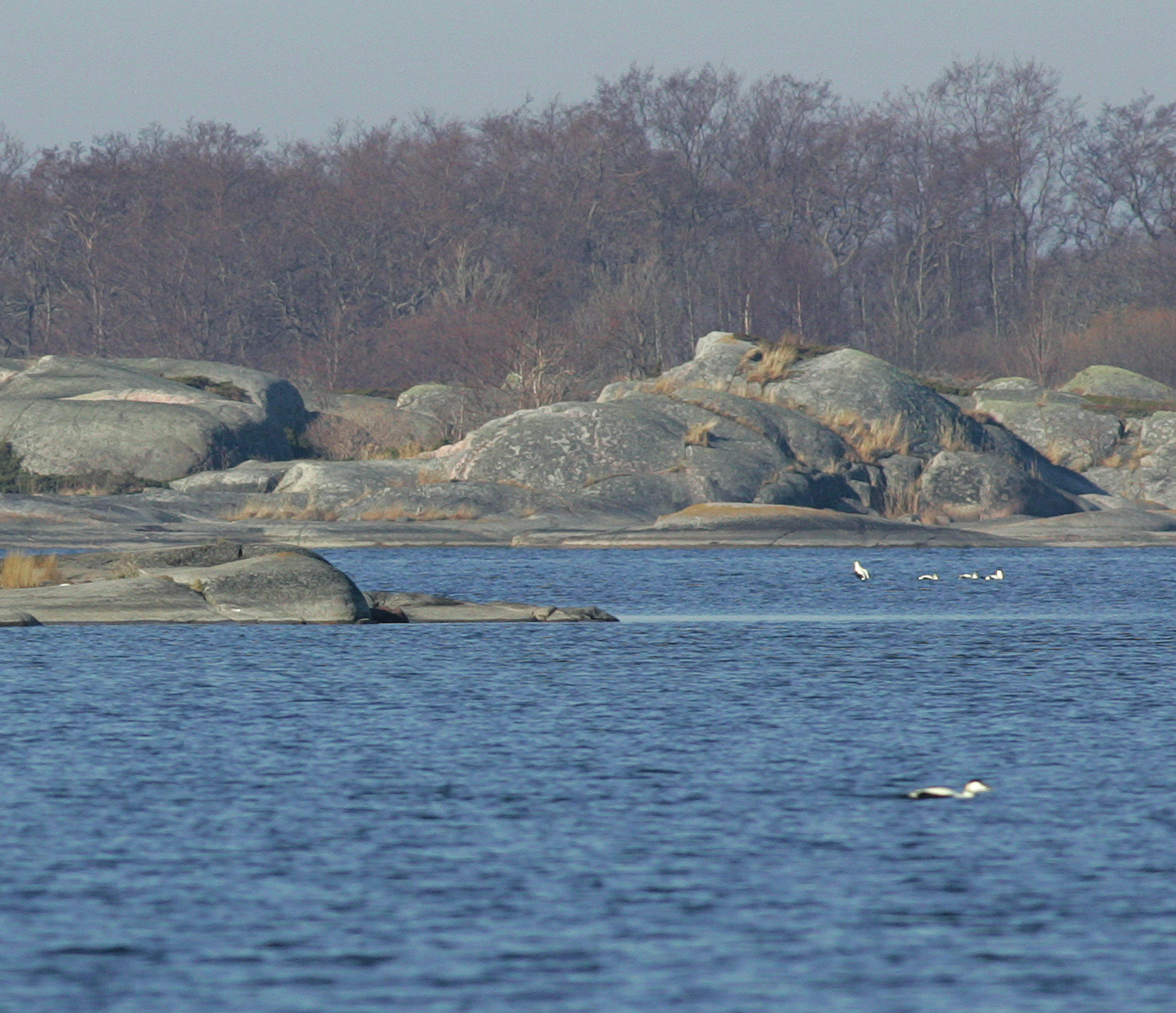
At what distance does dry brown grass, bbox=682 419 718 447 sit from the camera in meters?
54.1

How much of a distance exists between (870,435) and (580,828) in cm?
4527

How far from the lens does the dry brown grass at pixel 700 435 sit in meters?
54.1

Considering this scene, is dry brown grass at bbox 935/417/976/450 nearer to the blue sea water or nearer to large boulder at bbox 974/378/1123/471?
large boulder at bbox 974/378/1123/471

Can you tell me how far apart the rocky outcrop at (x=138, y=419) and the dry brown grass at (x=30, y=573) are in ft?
98.0

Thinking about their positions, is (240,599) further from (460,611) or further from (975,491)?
(975,491)

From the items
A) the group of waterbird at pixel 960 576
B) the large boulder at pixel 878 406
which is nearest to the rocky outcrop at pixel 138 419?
the large boulder at pixel 878 406

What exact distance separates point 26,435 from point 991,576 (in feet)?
112

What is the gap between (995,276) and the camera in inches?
3954

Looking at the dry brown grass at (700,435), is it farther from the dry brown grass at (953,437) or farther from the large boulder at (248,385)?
the large boulder at (248,385)

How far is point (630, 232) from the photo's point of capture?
99062 mm

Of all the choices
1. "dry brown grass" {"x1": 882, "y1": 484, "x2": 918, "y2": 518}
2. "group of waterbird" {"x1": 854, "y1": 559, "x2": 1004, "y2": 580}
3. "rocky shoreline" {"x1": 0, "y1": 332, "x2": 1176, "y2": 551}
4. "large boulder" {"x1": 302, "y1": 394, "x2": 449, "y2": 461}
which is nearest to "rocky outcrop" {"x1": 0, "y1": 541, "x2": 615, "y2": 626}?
"group of waterbird" {"x1": 854, "y1": 559, "x2": 1004, "y2": 580}

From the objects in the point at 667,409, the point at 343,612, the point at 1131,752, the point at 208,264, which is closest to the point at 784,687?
the point at 1131,752

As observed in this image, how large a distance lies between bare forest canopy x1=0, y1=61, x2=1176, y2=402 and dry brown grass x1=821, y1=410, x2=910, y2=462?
118 ft

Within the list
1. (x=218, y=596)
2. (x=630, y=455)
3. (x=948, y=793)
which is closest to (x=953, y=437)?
(x=630, y=455)
